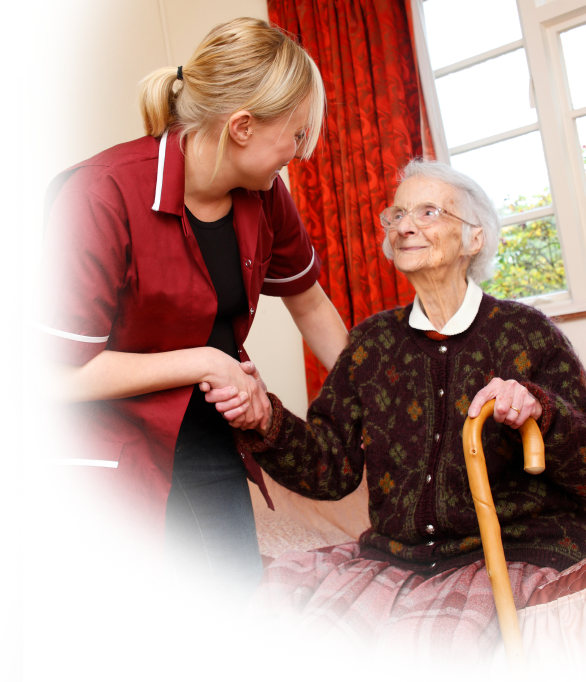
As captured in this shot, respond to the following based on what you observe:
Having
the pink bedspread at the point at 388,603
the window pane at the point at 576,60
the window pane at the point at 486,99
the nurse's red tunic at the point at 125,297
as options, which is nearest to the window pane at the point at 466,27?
the window pane at the point at 486,99

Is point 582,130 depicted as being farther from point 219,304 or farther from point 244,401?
point 244,401

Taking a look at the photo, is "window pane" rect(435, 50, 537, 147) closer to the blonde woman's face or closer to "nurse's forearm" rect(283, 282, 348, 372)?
"nurse's forearm" rect(283, 282, 348, 372)

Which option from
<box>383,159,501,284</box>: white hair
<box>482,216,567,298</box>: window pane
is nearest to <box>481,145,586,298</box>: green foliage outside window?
<box>482,216,567,298</box>: window pane

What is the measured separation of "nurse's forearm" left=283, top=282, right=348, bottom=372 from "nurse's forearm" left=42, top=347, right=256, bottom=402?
440 mm

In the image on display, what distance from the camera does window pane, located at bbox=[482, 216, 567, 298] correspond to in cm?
297

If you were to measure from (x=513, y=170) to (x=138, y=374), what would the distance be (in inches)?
101

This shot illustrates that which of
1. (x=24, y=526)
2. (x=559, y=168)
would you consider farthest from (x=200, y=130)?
(x=559, y=168)

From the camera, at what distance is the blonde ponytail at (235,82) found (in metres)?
1.17

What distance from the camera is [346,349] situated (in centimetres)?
151

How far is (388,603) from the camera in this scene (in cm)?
109

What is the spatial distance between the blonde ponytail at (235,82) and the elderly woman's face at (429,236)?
37cm

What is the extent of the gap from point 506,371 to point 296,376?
222 cm

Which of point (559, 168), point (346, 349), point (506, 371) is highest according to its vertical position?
point (559, 168)

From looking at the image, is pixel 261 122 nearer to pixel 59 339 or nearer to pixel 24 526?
pixel 59 339
